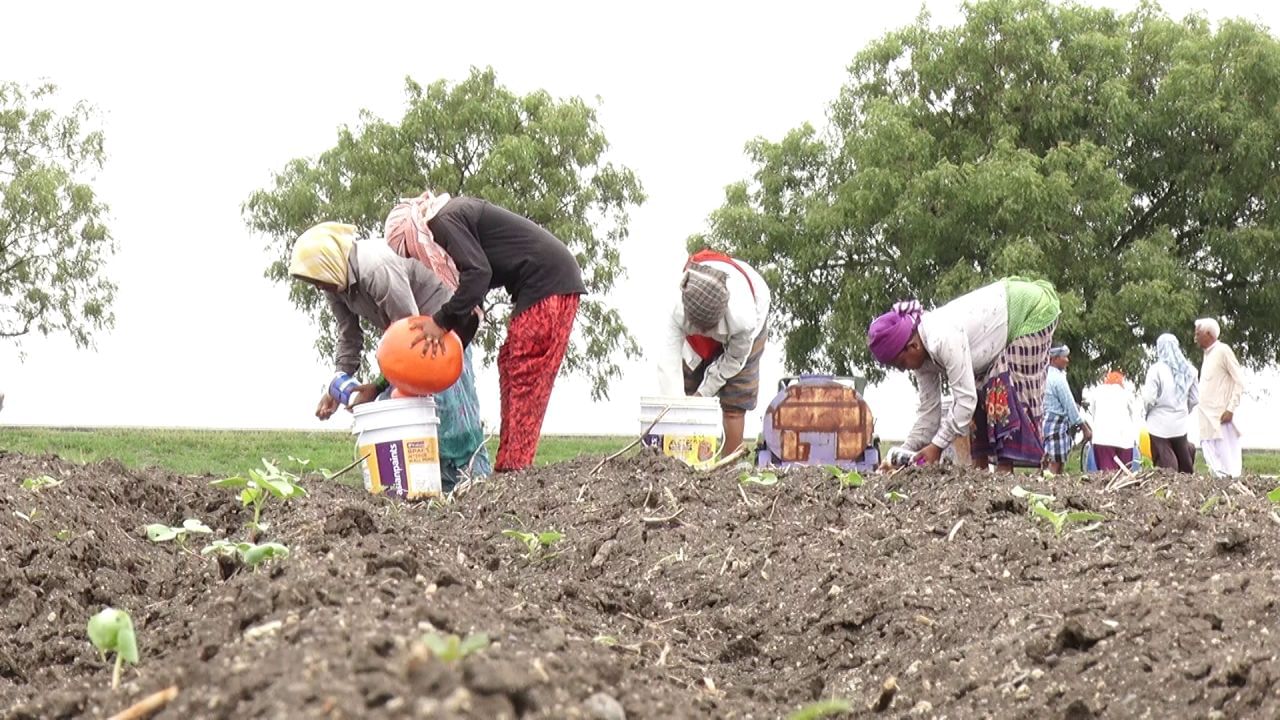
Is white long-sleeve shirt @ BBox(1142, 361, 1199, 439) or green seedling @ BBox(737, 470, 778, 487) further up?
white long-sleeve shirt @ BBox(1142, 361, 1199, 439)

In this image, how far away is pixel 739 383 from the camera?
29.9ft

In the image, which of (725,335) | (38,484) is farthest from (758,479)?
(38,484)

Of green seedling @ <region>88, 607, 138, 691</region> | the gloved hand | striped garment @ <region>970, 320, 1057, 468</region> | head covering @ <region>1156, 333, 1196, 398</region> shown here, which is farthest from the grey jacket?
head covering @ <region>1156, 333, 1196, 398</region>

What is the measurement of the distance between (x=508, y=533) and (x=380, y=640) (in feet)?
10.3

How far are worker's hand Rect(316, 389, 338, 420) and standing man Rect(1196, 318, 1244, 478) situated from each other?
941 centimetres

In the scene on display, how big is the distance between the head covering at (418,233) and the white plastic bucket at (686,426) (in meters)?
1.32

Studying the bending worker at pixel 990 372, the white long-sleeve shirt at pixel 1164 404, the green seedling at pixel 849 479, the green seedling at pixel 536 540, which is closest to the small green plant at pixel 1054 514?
the green seedling at pixel 849 479

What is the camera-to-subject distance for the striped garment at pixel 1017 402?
7.46 metres

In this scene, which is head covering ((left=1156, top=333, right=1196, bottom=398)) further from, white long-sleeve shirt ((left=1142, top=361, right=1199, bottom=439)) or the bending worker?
the bending worker

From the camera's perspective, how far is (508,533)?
5082mm

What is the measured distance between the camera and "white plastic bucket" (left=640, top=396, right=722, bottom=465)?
7.81m

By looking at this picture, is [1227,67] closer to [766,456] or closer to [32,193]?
[766,456]

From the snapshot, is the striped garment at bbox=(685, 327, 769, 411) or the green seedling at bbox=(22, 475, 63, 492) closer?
the green seedling at bbox=(22, 475, 63, 492)

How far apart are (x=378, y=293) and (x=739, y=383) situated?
2.89m
